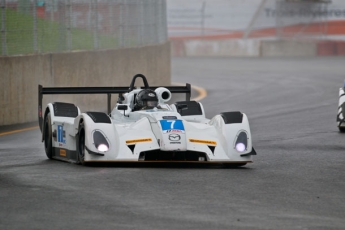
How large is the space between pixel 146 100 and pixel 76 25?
9340mm

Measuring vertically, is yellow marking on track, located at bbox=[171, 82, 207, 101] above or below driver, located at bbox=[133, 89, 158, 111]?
below

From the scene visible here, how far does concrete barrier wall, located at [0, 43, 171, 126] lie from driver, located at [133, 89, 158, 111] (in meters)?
6.17

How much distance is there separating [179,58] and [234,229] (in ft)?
121

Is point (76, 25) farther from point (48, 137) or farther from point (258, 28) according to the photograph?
point (258, 28)

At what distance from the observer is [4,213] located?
848 cm

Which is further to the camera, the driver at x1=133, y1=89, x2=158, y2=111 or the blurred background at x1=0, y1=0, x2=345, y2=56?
the blurred background at x1=0, y1=0, x2=345, y2=56

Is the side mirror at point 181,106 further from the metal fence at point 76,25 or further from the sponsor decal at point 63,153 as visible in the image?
the metal fence at point 76,25

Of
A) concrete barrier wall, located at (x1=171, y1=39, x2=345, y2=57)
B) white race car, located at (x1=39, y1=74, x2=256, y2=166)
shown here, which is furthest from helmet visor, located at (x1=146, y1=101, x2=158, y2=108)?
concrete barrier wall, located at (x1=171, y1=39, x2=345, y2=57)

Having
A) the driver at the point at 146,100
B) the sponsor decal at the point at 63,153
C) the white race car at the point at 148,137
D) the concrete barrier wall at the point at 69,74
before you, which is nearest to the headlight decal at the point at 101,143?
the white race car at the point at 148,137

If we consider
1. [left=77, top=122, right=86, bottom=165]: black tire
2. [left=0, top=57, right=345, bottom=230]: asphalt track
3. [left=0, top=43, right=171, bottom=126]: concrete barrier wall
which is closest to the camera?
[left=0, top=57, right=345, bottom=230]: asphalt track

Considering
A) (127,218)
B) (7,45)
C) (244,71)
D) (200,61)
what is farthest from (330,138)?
(200,61)

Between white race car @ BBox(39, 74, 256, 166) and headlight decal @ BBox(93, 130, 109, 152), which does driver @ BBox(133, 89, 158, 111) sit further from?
headlight decal @ BBox(93, 130, 109, 152)

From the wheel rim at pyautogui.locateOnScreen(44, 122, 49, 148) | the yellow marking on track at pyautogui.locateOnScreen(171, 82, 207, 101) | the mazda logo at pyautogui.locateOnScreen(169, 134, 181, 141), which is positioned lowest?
the yellow marking on track at pyautogui.locateOnScreen(171, 82, 207, 101)

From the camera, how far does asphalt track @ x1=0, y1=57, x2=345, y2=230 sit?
27.2ft
